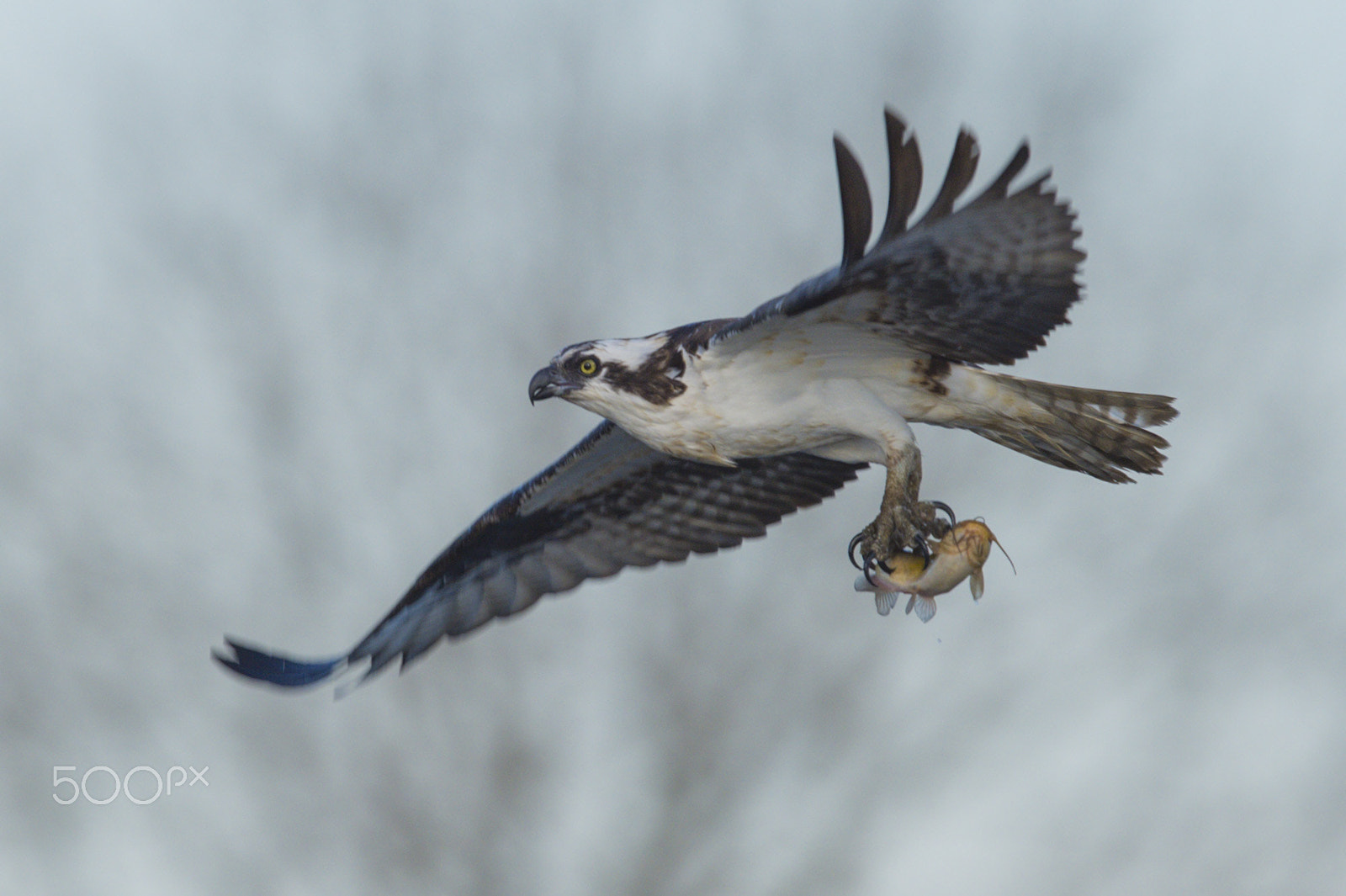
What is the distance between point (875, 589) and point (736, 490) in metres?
1.66

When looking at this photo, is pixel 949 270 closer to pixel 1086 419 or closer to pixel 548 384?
pixel 1086 419

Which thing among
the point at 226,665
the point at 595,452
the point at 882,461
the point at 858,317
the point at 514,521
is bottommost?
the point at 226,665

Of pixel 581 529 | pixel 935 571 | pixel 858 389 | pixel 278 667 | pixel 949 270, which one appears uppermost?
pixel 949 270

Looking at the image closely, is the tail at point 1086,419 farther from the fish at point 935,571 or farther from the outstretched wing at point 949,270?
the fish at point 935,571

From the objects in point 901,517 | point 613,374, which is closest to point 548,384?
point 613,374

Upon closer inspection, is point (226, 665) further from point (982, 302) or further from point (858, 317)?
point (982, 302)

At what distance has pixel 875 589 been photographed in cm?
609

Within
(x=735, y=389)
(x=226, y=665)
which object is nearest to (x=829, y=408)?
(x=735, y=389)

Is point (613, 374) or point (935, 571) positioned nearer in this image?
point (935, 571)

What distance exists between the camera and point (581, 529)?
793 centimetres

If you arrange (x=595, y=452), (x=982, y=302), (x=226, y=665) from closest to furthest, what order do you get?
1. (x=982, y=302)
2. (x=226, y=665)
3. (x=595, y=452)

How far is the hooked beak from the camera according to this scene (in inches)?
253

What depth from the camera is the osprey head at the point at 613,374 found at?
244 inches

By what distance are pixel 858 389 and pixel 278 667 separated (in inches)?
139
